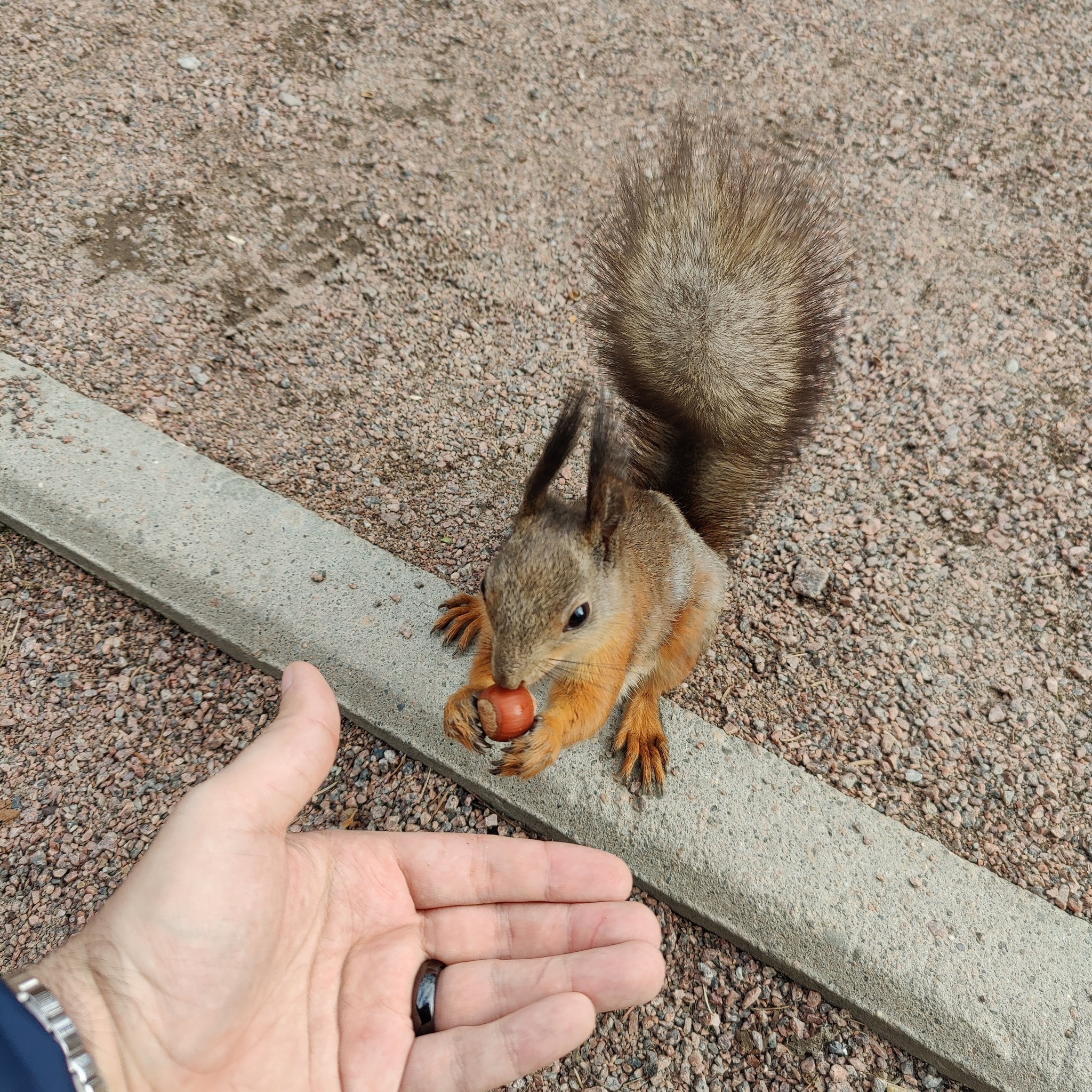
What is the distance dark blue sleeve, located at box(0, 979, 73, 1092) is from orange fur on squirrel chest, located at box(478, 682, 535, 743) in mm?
833

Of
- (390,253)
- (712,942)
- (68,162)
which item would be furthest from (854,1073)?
(68,162)

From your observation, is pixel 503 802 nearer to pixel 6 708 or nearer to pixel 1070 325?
pixel 6 708

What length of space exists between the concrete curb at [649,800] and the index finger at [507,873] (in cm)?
28

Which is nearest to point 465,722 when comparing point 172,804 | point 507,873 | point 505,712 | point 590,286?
point 505,712

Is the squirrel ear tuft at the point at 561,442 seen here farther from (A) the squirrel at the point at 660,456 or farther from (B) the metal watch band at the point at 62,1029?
(B) the metal watch band at the point at 62,1029

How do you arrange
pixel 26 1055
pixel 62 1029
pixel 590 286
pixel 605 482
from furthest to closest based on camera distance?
1. pixel 590 286
2. pixel 605 482
3. pixel 62 1029
4. pixel 26 1055

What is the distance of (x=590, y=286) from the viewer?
10.1 feet

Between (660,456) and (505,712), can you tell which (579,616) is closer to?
(505,712)

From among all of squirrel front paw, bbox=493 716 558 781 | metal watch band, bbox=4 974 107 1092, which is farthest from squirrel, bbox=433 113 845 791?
metal watch band, bbox=4 974 107 1092

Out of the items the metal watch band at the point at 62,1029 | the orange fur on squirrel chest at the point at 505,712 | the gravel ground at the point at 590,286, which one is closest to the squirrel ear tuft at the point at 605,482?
the orange fur on squirrel chest at the point at 505,712

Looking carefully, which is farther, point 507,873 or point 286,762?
point 507,873

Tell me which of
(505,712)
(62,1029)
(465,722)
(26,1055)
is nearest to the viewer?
(26,1055)

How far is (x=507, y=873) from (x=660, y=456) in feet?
3.60

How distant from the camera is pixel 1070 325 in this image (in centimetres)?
297
